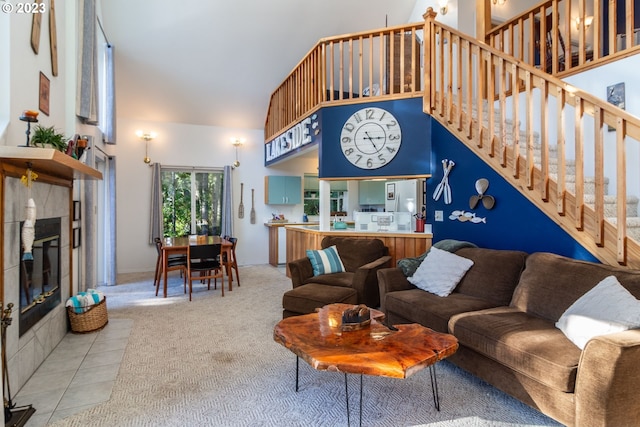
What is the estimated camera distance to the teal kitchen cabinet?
25.0ft

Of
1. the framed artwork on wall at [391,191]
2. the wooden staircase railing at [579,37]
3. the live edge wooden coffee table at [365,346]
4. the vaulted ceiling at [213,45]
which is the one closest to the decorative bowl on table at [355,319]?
the live edge wooden coffee table at [365,346]

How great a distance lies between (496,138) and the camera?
3602 mm

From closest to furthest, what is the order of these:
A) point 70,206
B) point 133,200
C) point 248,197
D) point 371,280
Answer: point 70,206, point 371,280, point 133,200, point 248,197

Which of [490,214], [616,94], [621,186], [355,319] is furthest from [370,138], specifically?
[355,319]

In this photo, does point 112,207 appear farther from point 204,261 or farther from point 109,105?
point 204,261

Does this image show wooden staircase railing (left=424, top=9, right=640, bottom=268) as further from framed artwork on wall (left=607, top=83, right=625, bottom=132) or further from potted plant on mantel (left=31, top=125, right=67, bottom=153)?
potted plant on mantel (left=31, top=125, right=67, bottom=153)

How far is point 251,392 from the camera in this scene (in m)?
2.33

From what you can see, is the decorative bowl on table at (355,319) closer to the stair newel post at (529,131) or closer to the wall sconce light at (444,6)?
the stair newel post at (529,131)

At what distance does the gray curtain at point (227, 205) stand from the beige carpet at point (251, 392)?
377 centimetres

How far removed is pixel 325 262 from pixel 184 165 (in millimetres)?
4387

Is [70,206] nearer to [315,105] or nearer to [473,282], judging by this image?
[315,105]

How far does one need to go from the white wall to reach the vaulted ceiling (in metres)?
0.37

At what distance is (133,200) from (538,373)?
691 cm

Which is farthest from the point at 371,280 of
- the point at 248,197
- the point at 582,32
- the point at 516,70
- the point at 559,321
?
the point at 248,197
